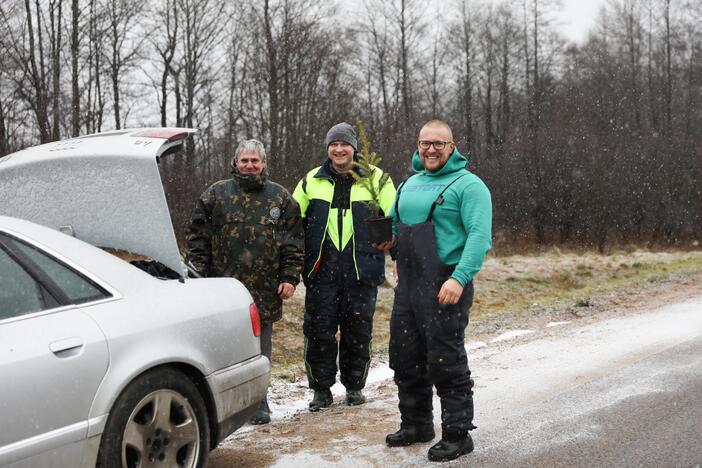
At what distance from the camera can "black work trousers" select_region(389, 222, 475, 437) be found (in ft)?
14.0

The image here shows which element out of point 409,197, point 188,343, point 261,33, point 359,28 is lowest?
point 188,343

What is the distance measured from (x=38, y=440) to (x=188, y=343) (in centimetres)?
90

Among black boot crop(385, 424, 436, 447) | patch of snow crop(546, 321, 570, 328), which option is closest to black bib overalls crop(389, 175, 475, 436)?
black boot crop(385, 424, 436, 447)

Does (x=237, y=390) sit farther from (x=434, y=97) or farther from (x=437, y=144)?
(x=434, y=97)

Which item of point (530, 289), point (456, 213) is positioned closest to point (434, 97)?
point (530, 289)

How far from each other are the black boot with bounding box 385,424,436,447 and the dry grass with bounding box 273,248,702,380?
2408mm

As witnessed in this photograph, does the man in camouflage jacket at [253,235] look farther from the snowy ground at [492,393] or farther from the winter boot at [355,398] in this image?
the winter boot at [355,398]

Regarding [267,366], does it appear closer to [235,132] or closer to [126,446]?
[126,446]

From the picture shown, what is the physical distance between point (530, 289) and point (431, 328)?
10241 mm

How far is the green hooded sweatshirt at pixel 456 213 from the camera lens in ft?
13.6

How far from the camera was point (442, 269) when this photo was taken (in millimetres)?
4309

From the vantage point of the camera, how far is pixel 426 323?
4.34m

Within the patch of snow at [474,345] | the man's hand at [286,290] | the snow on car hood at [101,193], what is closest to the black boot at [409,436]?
the man's hand at [286,290]

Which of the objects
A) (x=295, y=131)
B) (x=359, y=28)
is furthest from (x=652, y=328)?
(x=359, y=28)
